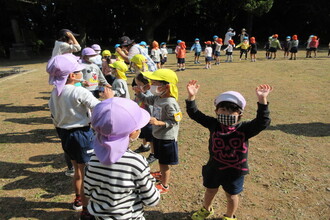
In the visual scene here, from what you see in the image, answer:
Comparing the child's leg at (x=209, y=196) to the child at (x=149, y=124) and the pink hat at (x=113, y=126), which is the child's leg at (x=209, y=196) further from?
the child at (x=149, y=124)

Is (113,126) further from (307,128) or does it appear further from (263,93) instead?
(307,128)

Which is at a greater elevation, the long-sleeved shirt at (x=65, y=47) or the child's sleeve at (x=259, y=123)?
the long-sleeved shirt at (x=65, y=47)

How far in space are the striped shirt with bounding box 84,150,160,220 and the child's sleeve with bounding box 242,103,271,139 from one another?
1129 mm

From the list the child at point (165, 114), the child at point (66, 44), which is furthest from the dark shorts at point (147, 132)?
the child at point (66, 44)

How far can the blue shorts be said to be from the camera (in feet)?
9.51

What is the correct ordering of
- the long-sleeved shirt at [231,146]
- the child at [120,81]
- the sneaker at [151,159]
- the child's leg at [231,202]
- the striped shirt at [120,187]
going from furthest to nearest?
1. the sneaker at [151,159]
2. the child at [120,81]
3. the child's leg at [231,202]
4. the long-sleeved shirt at [231,146]
5. the striped shirt at [120,187]

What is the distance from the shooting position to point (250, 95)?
851cm

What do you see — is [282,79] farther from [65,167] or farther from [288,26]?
[288,26]

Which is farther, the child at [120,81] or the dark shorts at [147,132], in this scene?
the dark shorts at [147,132]

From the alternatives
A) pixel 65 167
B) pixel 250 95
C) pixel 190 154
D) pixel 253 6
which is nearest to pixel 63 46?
pixel 65 167

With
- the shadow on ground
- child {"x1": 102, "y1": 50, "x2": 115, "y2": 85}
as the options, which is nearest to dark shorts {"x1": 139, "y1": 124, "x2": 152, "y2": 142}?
child {"x1": 102, "y1": 50, "x2": 115, "y2": 85}

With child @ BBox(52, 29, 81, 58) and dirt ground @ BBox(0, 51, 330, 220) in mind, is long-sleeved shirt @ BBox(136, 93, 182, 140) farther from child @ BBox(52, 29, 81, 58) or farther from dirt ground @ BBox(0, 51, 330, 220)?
child @ BBox(52, 29, 81, 58)

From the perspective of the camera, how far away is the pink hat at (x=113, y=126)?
157 cm

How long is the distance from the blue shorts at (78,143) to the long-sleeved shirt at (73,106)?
0.08m
